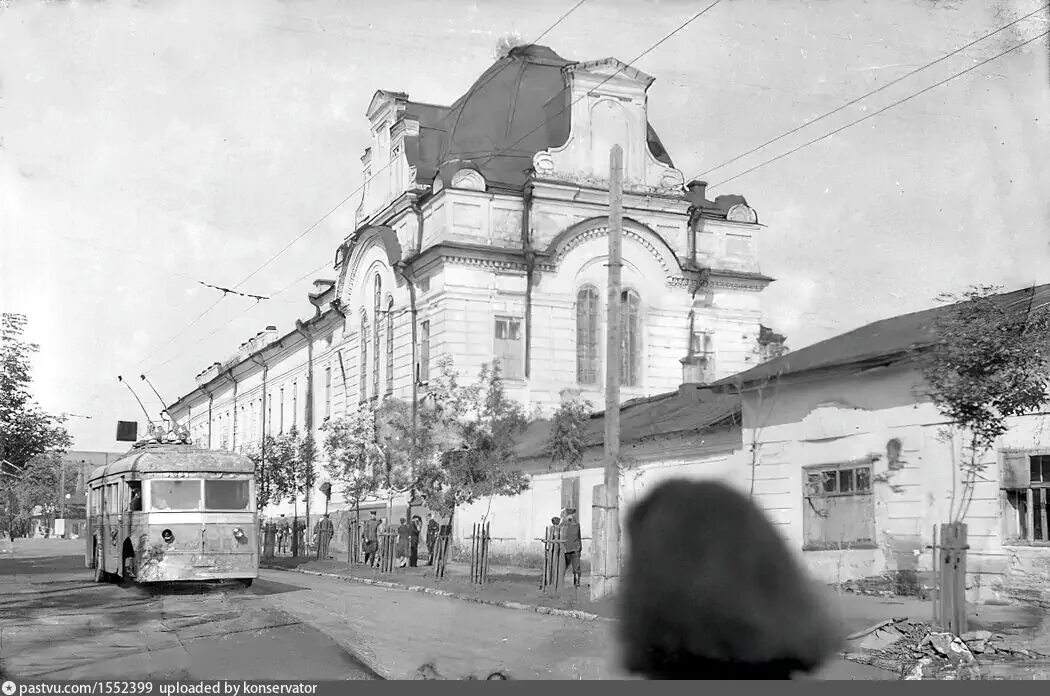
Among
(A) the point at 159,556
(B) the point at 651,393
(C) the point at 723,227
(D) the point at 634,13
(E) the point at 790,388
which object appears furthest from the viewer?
(C) the point at 723,227

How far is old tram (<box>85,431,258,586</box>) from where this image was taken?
2117 cm

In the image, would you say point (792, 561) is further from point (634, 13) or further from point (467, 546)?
point (467, 546)

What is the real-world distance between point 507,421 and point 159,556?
900 centimetres

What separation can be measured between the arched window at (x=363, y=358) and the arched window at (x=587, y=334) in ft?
28.3

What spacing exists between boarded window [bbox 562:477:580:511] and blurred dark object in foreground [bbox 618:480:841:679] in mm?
25625

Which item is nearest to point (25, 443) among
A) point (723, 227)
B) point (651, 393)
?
point (651, 393)

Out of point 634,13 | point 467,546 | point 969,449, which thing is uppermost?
point 634,13

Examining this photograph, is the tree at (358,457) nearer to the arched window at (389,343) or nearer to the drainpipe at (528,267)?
the arched window at (389,343)

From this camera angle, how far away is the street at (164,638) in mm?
10797

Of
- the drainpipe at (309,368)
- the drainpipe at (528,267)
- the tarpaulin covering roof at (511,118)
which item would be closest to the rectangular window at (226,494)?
the drainpipe at (528,267)

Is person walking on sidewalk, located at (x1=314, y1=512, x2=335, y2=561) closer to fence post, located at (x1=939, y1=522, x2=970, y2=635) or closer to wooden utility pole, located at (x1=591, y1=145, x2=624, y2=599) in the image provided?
wooden utility pole, located at (x1=591, y1=145, x2=624, y2=599)

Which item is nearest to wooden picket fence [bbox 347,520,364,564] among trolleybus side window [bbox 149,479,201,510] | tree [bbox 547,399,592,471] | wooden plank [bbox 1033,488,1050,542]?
tree [bbox 547,399,592,471]

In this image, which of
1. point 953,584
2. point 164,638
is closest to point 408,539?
point 164,638

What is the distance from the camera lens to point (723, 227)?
1507 inches
